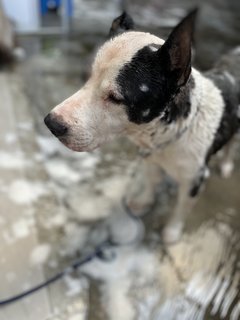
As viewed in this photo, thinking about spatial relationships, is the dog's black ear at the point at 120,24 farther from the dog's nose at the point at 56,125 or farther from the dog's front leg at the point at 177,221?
the dog's front leg at the point at 177,221

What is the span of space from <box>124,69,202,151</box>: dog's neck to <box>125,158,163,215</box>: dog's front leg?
577 millimetres

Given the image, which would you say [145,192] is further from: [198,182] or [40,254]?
[40,254]

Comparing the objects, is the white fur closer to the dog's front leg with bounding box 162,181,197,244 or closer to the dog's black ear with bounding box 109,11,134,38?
the dog's front leg with bounding box 162,181,197,244

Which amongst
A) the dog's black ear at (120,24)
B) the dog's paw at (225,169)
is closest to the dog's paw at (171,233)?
the dog's paw at (225,169)

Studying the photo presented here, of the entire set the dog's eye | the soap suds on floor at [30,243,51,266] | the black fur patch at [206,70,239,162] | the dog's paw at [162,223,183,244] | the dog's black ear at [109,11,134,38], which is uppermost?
the dog's black ear at [109,11,134,38]

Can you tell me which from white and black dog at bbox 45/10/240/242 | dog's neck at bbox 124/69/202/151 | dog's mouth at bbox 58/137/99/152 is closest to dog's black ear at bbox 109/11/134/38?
white and black dog at bbox 45/10/240/242

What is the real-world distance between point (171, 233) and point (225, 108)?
2.77ft

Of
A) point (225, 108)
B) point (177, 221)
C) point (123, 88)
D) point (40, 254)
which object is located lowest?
point (40, 254)

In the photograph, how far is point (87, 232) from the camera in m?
2.34

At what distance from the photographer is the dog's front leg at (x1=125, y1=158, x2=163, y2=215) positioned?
7.87ft

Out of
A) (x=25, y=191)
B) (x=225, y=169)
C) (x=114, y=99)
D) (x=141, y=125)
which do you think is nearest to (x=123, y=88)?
(x=114, y=99)

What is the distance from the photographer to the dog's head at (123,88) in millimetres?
1436

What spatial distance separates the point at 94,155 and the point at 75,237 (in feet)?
2.54

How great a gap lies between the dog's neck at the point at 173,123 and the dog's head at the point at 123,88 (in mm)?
89
